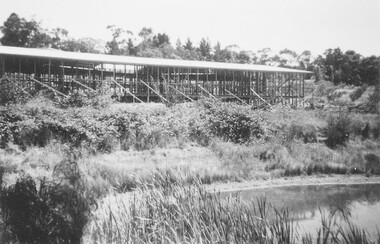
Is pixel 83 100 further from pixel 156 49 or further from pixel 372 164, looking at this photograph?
pixel 156 49

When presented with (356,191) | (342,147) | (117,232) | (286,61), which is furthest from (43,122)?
(286,61)

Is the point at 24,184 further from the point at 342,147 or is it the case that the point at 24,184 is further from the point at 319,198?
the point at 342,147

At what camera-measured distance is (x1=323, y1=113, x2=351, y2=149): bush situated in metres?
20.6

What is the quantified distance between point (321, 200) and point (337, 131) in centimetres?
929

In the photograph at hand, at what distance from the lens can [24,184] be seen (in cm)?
764

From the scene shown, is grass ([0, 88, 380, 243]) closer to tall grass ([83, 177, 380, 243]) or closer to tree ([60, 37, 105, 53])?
tall grass ([83, 177, 380, 243])

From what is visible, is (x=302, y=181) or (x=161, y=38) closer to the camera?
(x=302, y=181)

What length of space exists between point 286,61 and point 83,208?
8772 centimetres

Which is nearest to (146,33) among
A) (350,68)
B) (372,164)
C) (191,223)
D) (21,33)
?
(21,33)

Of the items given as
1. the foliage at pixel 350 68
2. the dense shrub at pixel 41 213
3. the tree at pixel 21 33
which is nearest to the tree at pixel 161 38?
the tree at pixel 21 33

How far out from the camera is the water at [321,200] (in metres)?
11.0

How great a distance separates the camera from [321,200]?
12875mm

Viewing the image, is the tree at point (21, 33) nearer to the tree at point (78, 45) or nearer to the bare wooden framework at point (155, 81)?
the tree at point (78, 45)

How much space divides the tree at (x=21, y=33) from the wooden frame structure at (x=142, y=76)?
26906 millimetres
